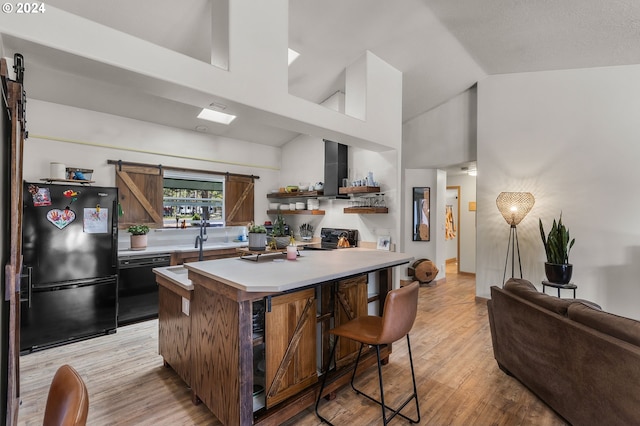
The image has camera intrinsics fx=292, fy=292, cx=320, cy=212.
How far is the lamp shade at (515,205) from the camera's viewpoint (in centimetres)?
412

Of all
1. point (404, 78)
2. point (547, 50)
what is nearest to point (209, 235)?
point (404, 78)

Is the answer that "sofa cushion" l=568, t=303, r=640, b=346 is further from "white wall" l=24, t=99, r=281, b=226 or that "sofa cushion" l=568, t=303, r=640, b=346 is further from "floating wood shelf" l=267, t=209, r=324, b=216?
"white wall" l=24, t=99, r=281, b=226

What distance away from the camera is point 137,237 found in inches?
162

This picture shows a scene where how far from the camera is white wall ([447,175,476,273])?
668 centimetres

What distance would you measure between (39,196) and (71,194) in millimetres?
256

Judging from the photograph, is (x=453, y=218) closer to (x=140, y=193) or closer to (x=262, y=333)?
(x=262, y=333)

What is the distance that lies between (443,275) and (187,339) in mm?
5152

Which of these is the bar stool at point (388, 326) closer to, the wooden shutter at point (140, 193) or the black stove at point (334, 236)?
the black stove at point (334, 236)

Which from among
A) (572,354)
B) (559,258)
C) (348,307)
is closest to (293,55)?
(348,307)

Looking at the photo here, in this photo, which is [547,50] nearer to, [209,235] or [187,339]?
[187,339]

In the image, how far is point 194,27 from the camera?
2760 millimetres

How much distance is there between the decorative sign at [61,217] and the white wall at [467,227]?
23.2 feet

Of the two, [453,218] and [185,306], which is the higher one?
[453,218]

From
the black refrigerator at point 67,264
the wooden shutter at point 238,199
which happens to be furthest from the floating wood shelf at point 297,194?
the black refrigerator at point 67,264
